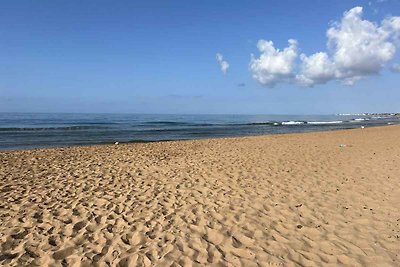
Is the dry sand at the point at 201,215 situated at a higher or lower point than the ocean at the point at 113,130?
higher

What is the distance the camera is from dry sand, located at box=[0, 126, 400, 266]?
4805mm

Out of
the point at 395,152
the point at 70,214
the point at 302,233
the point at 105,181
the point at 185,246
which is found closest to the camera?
the point at 185,246

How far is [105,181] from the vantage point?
30.4ft

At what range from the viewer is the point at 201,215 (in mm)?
6406

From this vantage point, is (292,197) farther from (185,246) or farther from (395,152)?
(395,152)

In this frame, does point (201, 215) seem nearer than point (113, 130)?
Yes

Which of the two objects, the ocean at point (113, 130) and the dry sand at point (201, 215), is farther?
the ocean at point (113, 130)

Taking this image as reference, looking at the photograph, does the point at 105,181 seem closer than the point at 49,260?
A: No

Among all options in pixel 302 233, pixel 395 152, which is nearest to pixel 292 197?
pixel 302 233

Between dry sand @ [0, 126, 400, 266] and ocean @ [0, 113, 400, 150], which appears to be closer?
dry sand @ [0, 126, 400, 266]

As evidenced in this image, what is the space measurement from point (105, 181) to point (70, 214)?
2892 millimetres

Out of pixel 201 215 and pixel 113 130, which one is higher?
pixel 201 215

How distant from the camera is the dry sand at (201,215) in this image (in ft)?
15.8

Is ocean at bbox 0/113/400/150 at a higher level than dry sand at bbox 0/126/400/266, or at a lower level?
lower
